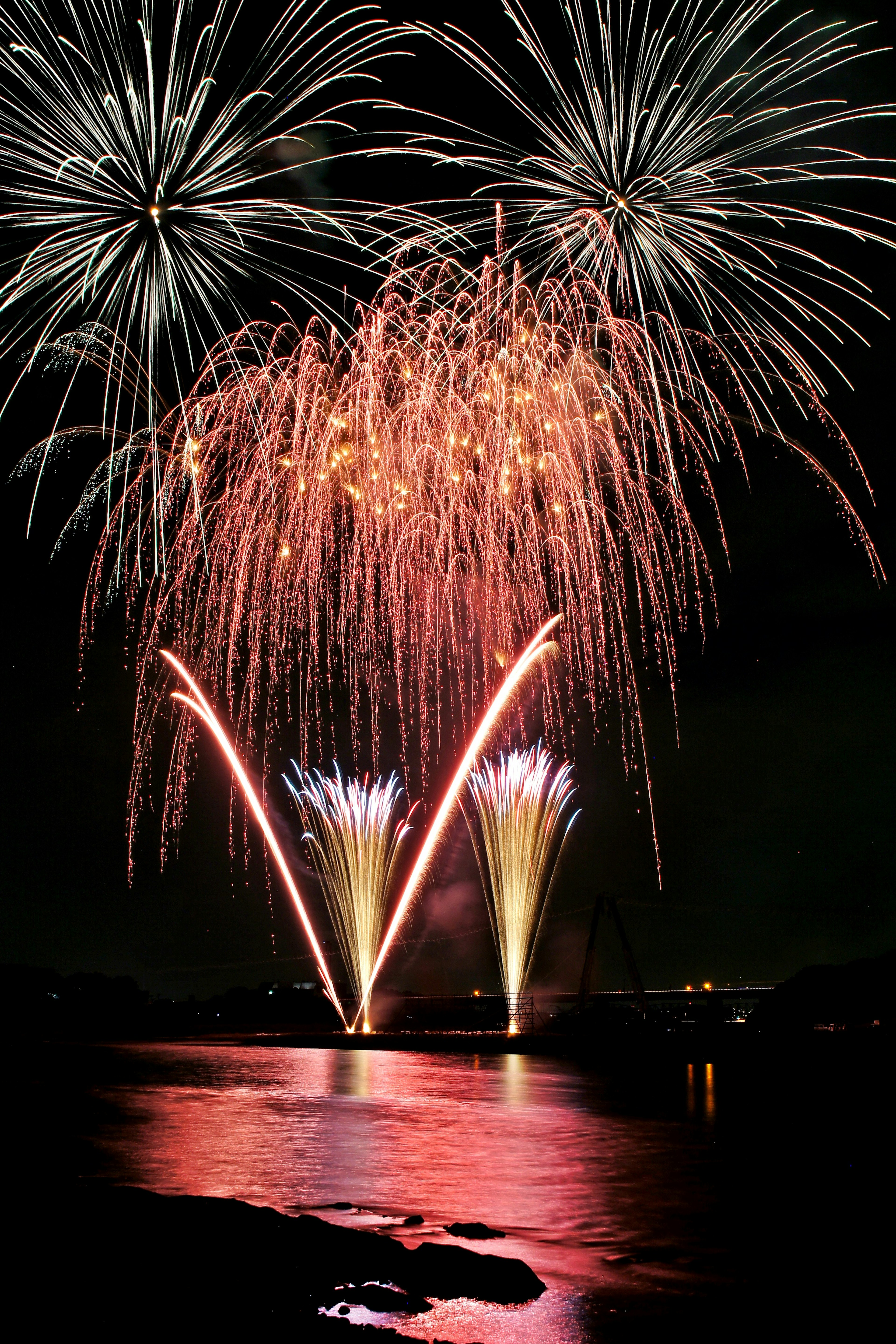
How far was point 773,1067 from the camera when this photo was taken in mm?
40688

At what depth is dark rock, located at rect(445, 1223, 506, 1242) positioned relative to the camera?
12.8m

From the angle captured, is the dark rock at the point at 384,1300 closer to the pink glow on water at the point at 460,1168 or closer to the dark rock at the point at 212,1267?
the dark rock at the point at 212,1267

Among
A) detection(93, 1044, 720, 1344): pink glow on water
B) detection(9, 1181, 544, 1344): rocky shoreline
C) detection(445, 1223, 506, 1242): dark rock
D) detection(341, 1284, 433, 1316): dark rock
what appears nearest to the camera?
detection(9, 1181, 544, 1344): rocky shoreline

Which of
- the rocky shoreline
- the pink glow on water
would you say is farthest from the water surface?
the rocky shoreline

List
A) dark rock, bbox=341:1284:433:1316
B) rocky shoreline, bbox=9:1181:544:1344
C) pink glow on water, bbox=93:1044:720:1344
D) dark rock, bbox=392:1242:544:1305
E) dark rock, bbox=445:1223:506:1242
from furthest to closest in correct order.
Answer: dark rock, bbox=445:1223:506:1242
pink glow on water, bbox=93:1044:720:1344
dark rock, bbox=392:1242:544:1305
dark rock, bbox=341:1284:433:1316
rocky shoreline, bbox=9:1181:544:1344

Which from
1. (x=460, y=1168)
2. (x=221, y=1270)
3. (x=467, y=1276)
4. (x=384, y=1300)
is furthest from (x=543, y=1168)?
(x=221, y=1270)

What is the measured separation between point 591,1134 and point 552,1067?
21.5 meters

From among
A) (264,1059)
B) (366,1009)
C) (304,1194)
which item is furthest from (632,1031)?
A: (304,1194)

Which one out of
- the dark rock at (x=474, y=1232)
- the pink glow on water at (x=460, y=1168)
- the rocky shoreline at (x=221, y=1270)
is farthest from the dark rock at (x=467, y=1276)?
the dark rock at (x=474, y=1232)

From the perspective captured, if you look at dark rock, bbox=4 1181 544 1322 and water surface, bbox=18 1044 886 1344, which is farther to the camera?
water surface, bbox=18 1044 886 1344

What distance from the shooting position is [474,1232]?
507 inches

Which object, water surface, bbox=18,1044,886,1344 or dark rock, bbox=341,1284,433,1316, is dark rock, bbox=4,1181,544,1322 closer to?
dark rock, bbox=341,1284,433,1316

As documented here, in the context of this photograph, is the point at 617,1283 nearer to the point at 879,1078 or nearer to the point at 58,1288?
the point at 58,1288

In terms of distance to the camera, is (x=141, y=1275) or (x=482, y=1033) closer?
(x=141, y=1275)
